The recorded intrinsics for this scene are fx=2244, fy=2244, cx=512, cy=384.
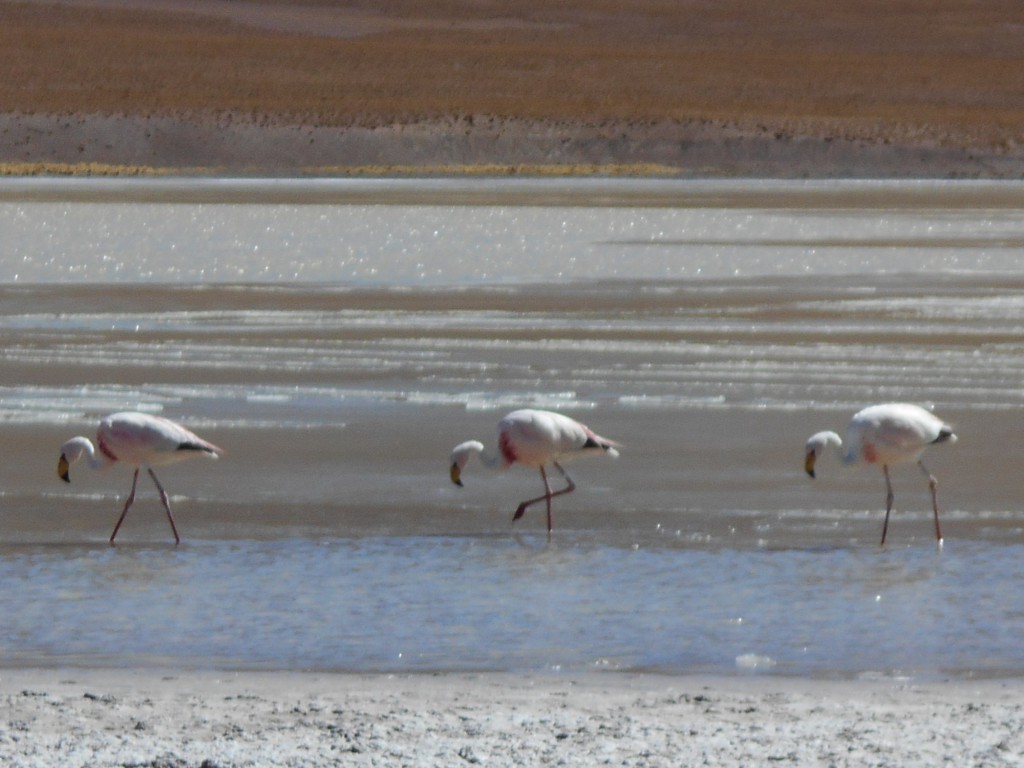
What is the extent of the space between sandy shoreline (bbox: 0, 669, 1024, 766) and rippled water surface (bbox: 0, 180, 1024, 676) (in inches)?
11.9

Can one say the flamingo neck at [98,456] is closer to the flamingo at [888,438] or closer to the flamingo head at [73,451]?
the flamingo head at [73,451]

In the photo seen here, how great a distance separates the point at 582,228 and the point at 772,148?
50017 millimetres

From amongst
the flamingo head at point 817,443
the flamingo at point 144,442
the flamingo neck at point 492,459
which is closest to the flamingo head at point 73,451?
the flamingo at point 144,442

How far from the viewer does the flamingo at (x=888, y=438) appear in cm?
898

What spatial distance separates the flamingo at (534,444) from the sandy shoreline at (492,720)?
8.89ft

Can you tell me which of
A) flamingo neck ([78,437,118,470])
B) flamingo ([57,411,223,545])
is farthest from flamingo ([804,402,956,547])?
flamingo neck ([78,437,118,470])

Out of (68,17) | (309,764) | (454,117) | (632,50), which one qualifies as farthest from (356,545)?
(68,17)

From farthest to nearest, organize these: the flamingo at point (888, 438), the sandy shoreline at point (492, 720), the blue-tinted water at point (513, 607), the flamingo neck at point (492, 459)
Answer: the flamingo neck at point (492, 459)
the flamingo at point (888, 438)
the blue-tinted water at point (513, 607)
the sandy shoreline at point (492, 720)

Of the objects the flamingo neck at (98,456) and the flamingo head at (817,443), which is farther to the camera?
the flamingo neck at (98,456)

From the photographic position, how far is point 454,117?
88.8 meters

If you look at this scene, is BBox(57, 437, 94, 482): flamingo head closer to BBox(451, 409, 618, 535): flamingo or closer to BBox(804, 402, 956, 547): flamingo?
BBox(451, 409, 618, 535): flamingo

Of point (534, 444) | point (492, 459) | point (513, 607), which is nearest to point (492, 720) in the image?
point (513, 607)

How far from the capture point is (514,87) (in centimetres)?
9931

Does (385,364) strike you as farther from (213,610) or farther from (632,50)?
(632,50)
